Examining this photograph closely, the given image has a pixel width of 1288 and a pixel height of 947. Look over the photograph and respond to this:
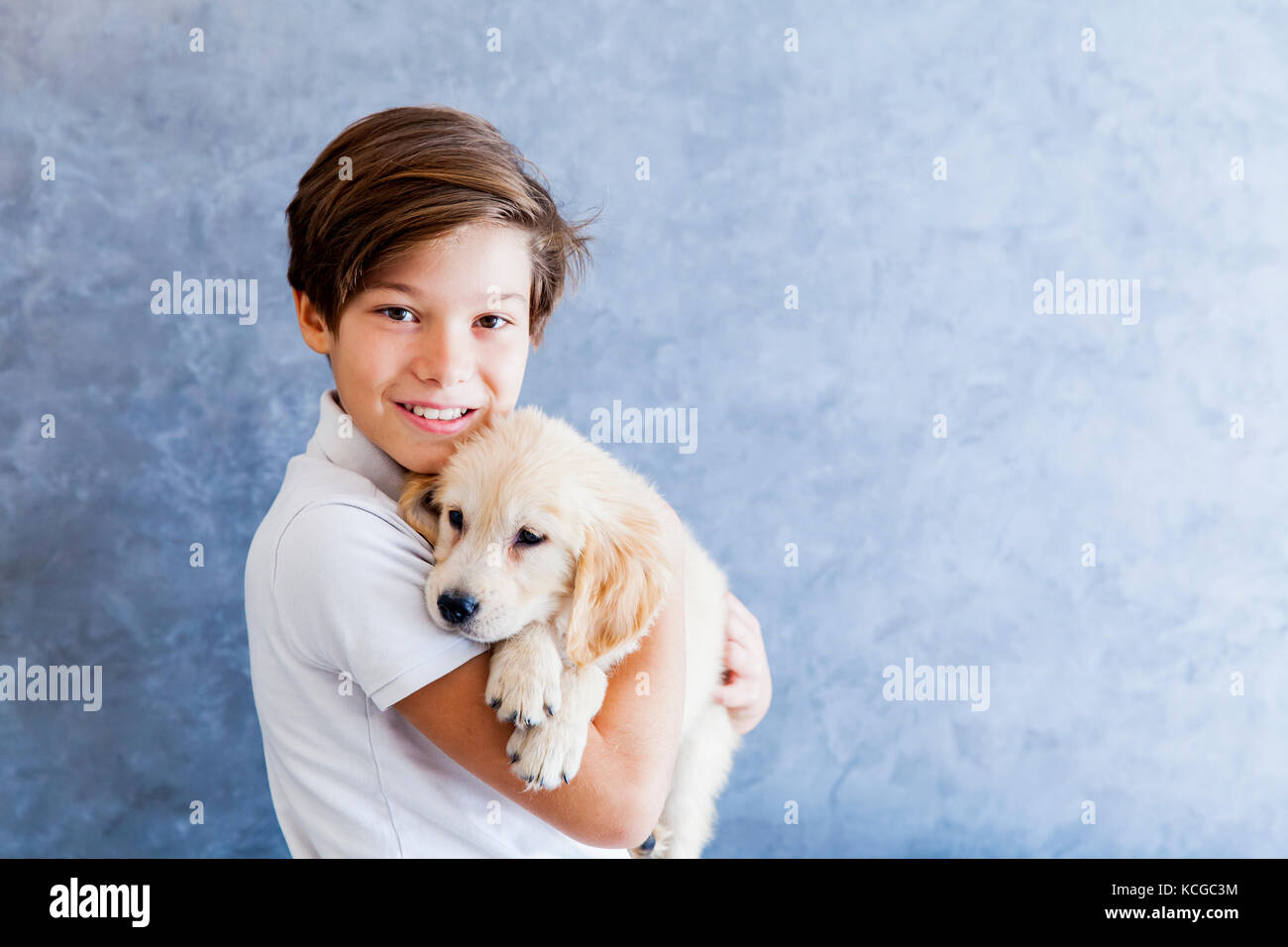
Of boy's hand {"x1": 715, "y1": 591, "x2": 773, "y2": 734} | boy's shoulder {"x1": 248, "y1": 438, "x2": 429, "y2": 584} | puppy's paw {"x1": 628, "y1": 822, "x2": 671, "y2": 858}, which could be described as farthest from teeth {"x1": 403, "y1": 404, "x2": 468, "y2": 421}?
puppy's paw {"x1": 628, "y1": 822, "x2": 671, "y2": 858}

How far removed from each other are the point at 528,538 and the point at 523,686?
22 cm

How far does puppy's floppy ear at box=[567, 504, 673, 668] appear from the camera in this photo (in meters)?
1.13

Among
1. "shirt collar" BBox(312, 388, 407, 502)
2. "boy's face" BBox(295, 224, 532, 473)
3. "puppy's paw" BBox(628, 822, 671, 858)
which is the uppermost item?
"boy's face" BBox(295, 224, 532, 473)

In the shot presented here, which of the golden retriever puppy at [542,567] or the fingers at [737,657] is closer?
the golden retriever puppy at [542,567]

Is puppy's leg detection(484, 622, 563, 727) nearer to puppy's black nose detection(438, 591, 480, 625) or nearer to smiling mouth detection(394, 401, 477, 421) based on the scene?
puppy's black nose detection(438, 591, 480, 625)

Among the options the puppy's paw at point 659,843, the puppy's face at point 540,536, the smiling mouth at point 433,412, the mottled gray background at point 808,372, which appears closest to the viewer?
the puppy's face at point 540,536

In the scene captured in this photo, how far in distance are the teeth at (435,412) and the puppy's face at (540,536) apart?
1.7 inches

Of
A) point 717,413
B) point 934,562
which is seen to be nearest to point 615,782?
point 717,413

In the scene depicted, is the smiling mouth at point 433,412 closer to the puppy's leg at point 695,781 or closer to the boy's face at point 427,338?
the boy's face at point 427,338

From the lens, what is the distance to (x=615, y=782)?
3.57 ft

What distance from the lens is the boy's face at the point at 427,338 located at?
1.18 metres

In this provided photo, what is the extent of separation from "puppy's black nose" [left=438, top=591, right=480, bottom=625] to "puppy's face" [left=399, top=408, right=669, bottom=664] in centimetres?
1

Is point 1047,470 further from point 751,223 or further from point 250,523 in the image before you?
point 250,523

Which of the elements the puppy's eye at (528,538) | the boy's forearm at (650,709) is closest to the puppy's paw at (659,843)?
the boy's forearm at (650,709)
